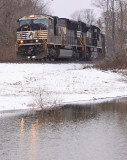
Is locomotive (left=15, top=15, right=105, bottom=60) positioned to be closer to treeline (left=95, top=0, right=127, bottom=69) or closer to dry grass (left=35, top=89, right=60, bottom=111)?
treeline (left=95, top=0, right=127, bottom=69)

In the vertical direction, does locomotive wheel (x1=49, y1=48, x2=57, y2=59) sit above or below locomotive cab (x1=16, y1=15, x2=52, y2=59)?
below

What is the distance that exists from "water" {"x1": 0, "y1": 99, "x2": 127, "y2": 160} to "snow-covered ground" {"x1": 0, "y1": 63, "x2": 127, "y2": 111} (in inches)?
82.2

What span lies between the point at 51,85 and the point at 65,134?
11.6 meters

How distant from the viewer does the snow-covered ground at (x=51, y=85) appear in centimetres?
1656

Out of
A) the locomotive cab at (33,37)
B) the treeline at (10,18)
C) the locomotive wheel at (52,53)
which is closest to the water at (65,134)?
the locomotive cab at (33,37)

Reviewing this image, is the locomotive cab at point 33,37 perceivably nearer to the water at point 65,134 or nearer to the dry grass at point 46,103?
the dry grass at point 46,103

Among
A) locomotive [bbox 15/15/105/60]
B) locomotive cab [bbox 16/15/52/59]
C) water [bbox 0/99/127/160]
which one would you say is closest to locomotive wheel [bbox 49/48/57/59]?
locomotive [bbox 15/15/105/60]

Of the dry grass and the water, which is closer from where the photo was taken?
the water

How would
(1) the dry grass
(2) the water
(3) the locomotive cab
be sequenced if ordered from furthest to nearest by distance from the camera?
(3) the locomotive cab → (1) the dry grass → (2) the water

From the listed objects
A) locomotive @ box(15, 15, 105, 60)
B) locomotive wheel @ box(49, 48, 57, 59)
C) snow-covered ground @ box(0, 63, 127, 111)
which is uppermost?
locomotive @ box(15, 15, 105, 60)

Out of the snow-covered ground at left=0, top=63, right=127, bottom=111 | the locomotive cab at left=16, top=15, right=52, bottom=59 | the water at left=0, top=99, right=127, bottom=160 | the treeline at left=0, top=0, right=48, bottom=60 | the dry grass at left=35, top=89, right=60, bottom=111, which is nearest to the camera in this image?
the water at left=0, top=99, right=127, bottom=160

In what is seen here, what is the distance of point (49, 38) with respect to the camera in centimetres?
2895

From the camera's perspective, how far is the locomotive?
1128 inches

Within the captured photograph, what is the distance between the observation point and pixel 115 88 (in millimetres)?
22922
